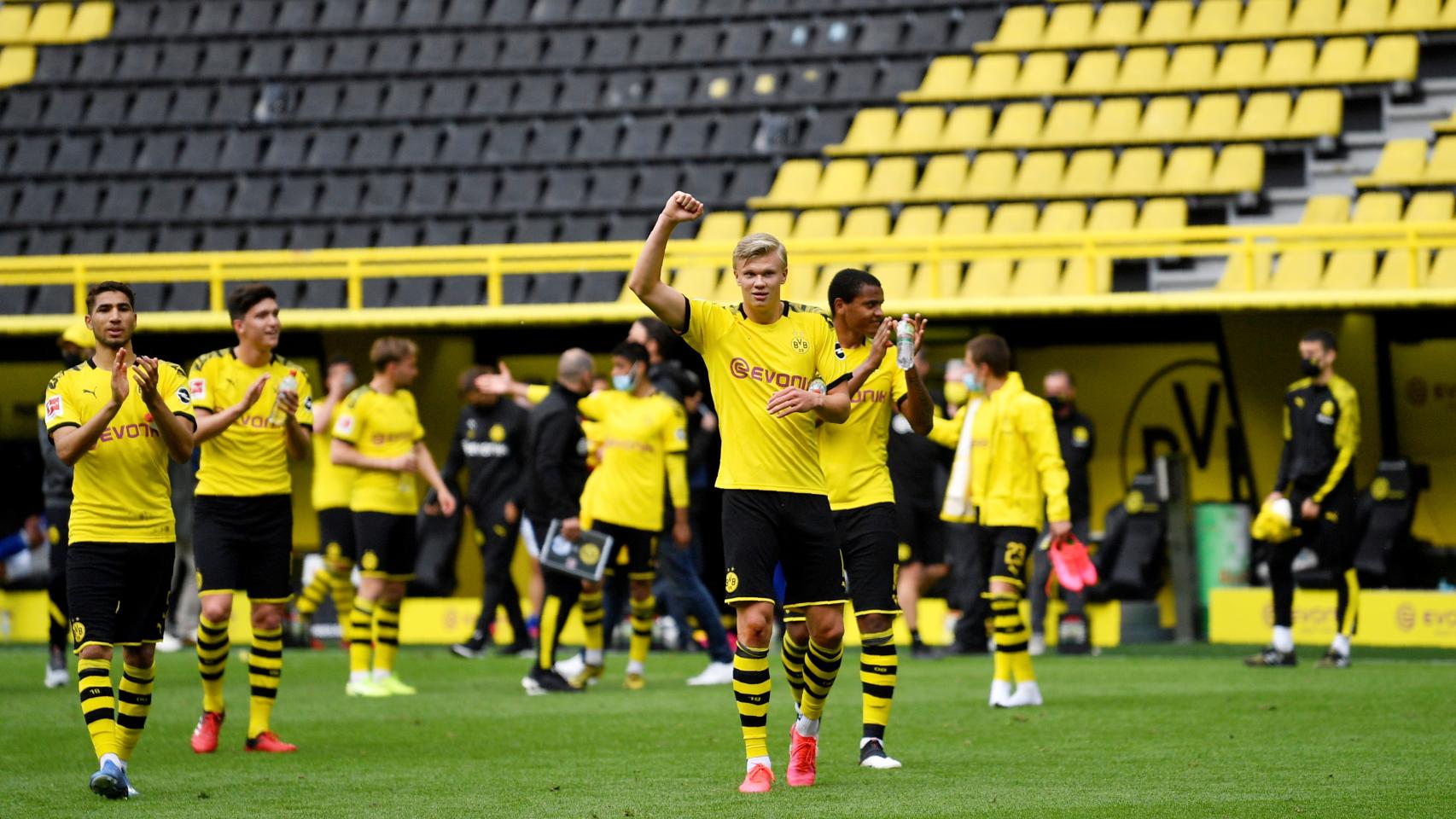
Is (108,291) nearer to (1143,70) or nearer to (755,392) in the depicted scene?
(755,392)

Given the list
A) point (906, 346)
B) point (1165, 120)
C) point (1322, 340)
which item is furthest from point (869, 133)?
point (906, 346)

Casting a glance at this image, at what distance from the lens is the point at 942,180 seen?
20.3m

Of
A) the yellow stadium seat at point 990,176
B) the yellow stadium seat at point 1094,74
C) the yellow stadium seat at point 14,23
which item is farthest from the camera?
the yellow stadium seat at point 14,23

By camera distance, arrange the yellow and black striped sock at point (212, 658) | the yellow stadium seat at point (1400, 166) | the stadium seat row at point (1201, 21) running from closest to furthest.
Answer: the yellow and black striped sock at point (212, 658) < the yellow stadium seat at point (1400, 166) < the stadium seat row at point (1201, 21)

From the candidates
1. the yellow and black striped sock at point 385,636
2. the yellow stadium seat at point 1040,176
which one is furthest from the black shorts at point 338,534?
the yellow stadium seat at point 1040,176

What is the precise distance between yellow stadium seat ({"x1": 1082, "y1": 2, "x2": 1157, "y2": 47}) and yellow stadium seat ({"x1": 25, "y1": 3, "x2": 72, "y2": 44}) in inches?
539

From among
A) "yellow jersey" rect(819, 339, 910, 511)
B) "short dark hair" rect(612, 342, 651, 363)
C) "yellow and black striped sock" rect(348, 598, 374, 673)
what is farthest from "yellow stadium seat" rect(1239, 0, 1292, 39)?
"yellow jersey" rect(819, 339, 910, 511)

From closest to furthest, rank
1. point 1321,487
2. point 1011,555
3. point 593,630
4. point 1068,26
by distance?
point 1011,555 < point 593,630 < point 1321,487 < point 1068,26

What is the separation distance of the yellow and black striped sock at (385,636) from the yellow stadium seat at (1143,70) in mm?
11650

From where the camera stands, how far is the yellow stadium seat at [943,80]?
21.8 m

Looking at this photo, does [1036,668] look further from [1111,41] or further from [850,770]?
[1111,41]

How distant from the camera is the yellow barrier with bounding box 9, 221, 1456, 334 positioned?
15.3 m

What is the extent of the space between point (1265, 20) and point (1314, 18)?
511mm

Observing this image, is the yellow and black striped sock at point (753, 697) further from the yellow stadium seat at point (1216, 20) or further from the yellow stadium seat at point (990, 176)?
the yellow stadium seat at point (1216, 20)
